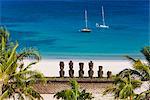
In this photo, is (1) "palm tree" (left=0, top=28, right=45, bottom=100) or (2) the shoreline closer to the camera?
(1) "palm tree" (left=0, top=28, right=45, bottom=100)

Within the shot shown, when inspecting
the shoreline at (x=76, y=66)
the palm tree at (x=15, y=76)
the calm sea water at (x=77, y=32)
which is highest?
the calm sea water at (x=77, y=32)

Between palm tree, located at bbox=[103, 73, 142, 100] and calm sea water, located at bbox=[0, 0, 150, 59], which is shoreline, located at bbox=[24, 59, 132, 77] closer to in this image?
calm sea water, located at bbox=[0, 0, 150, 59]

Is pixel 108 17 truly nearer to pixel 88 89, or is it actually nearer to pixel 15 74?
pixel 88 89

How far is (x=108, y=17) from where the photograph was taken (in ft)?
370

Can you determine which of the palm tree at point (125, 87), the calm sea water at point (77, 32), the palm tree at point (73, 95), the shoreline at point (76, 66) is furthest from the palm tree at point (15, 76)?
the calm sea water at point (77, 32)

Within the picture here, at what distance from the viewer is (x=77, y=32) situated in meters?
88.1

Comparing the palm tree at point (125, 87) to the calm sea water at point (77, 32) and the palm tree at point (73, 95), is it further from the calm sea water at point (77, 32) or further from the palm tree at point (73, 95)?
the calm sea water at point (77, 32)

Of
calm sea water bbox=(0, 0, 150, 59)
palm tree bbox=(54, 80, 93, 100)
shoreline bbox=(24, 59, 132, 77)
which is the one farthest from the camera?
calm sea water bbox=(0, 0, 150, 59)

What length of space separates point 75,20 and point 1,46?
73.1 meters

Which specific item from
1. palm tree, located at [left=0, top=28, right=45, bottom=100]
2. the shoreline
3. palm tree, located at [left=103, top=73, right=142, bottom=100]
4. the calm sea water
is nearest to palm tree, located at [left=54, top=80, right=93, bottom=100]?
palm tree, located at [left=103, top=73, right=142, bottom=100]

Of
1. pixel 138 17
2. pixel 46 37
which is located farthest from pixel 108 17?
pixel 46 37

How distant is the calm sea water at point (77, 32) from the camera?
7293cm

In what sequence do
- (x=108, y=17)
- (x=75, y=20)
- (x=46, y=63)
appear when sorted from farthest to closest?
(x=108, y=17) → (x=75, y=20) → (x=46, y=63)

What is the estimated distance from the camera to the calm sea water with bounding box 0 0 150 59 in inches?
2871
